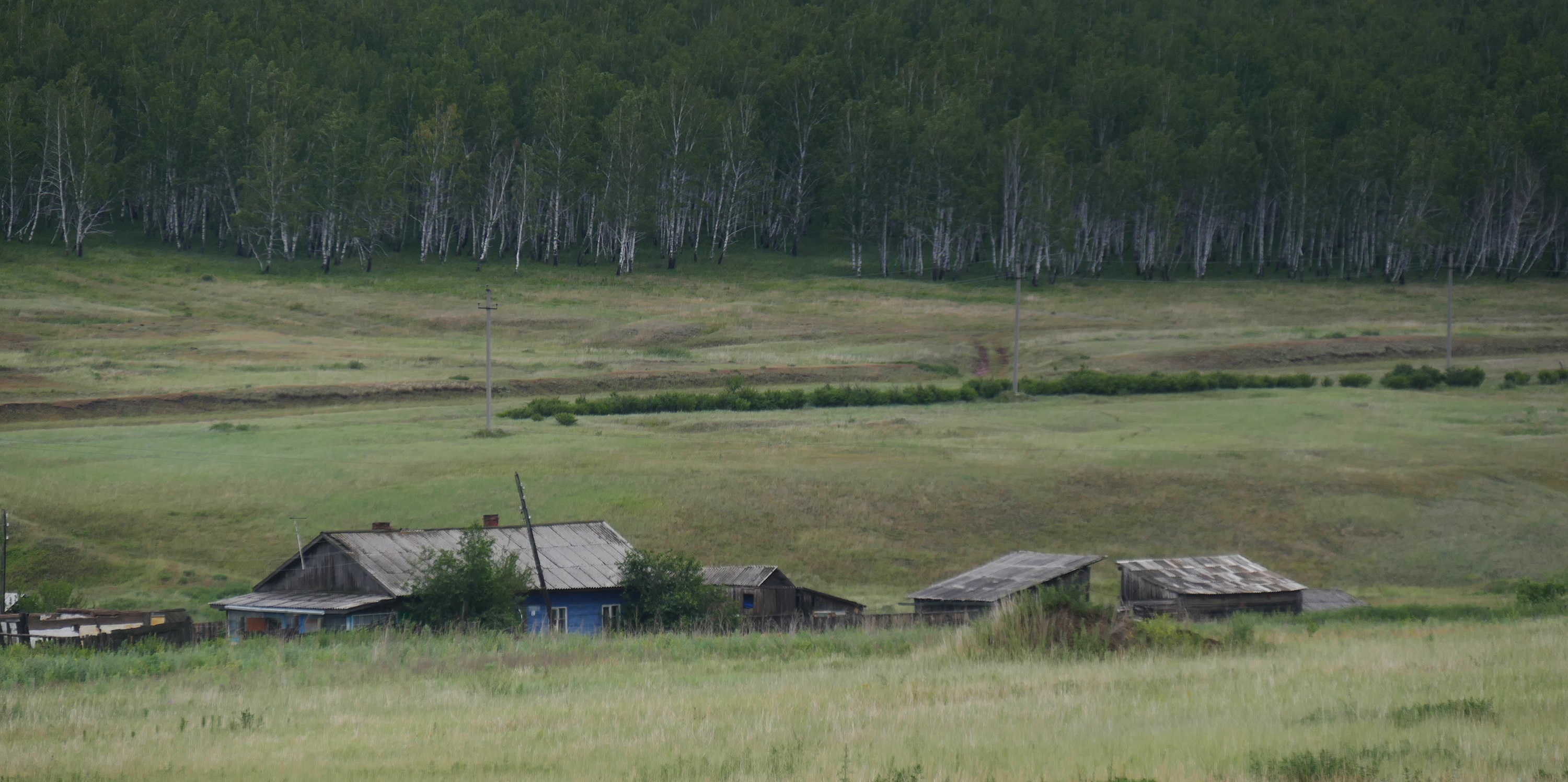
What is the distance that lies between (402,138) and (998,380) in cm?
6477

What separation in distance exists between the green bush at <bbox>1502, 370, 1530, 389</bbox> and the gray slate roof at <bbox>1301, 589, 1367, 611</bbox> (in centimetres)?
3914

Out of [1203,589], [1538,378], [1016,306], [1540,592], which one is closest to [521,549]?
[1203,589]

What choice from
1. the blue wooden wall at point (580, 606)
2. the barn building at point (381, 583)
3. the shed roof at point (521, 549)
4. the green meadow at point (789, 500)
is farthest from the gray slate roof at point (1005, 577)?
the barn building at point (381, 583)

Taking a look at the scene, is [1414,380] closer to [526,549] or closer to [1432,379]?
[1432,379]

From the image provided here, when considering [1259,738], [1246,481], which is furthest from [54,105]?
[1259,738]

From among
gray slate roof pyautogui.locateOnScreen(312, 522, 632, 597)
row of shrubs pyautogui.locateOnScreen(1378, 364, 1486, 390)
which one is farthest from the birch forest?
gray slate roof pyautogui.locateOnScreen(312, 522, 632, 597)

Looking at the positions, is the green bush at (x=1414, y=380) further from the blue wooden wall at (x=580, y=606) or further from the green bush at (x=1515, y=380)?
the blue wooden wall at (x=580, y=606)

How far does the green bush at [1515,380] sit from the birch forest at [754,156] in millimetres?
37049

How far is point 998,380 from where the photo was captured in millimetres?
74938

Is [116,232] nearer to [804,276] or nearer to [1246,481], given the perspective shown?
[804,276]

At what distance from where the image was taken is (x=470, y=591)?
32.6 metres

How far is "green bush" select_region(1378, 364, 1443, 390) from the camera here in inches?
2869

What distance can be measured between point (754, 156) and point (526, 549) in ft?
282

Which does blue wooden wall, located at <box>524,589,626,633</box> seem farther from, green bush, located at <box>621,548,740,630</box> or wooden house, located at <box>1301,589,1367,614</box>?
wooden house, located at <box>1301,589,1367,614</box>
